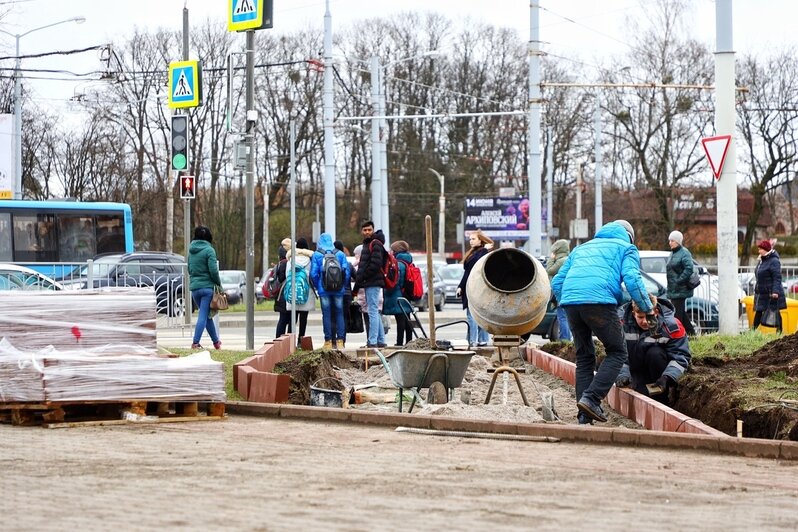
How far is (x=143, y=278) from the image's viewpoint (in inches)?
909

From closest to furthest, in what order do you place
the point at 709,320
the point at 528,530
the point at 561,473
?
1. the point at 528,530
2. the point at 561,473
3. the point at 709,320

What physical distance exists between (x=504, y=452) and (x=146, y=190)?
180 feet

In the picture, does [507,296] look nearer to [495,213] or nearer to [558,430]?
[558,430]

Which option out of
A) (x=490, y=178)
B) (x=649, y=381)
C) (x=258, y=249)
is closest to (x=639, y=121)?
(x=490, y=178)

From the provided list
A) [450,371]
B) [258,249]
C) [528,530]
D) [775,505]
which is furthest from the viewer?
[258,249]

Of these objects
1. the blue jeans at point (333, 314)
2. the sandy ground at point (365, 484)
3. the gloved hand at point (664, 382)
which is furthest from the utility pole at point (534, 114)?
the sandy ground at point (365, 484)

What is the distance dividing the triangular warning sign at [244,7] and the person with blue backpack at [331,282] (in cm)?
311

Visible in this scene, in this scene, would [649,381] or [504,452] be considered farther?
[649,381]

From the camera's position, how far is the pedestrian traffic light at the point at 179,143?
74.4ft

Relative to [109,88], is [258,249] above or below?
below

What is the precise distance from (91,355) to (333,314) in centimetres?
784

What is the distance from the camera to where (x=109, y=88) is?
2288 inches

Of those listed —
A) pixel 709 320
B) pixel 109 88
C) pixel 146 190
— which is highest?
pixel 109 88

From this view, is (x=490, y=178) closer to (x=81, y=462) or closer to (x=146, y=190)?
(x=146, y=190)
